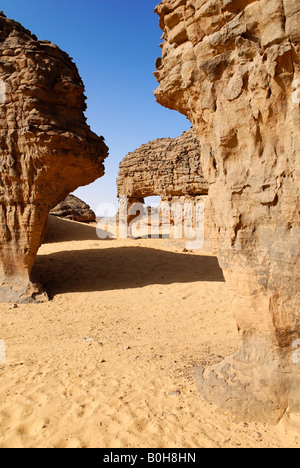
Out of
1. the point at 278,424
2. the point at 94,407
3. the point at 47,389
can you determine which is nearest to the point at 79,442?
the point at 94,407

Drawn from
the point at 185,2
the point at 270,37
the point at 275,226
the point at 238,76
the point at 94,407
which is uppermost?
the point at 185,2

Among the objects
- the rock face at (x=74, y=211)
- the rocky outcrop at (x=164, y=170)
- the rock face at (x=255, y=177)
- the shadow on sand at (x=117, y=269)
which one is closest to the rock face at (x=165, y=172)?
the rocky outcrop at (x=164, y=170)

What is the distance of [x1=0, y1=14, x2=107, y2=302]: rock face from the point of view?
6328mm

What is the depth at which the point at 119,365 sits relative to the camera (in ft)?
11.1

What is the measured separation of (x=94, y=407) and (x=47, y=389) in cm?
61

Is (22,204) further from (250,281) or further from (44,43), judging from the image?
(250,281)

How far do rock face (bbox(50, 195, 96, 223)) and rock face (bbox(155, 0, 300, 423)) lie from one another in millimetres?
18013

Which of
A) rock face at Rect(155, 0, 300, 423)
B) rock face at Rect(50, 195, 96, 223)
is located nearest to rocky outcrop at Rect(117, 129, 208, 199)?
rock face at Rect(50, 195, 96, 223)

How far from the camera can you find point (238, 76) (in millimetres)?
2471

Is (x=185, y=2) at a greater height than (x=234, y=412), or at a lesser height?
greater

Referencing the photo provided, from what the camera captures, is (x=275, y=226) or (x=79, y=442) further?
(x=275, y=226)

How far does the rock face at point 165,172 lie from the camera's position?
42.5 ft

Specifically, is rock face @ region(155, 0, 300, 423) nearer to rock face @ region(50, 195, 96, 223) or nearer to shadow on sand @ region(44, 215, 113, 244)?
shadow on sand @ region(44, 215, 113, 244)

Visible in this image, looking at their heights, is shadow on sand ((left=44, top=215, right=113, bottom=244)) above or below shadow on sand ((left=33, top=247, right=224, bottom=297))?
above
